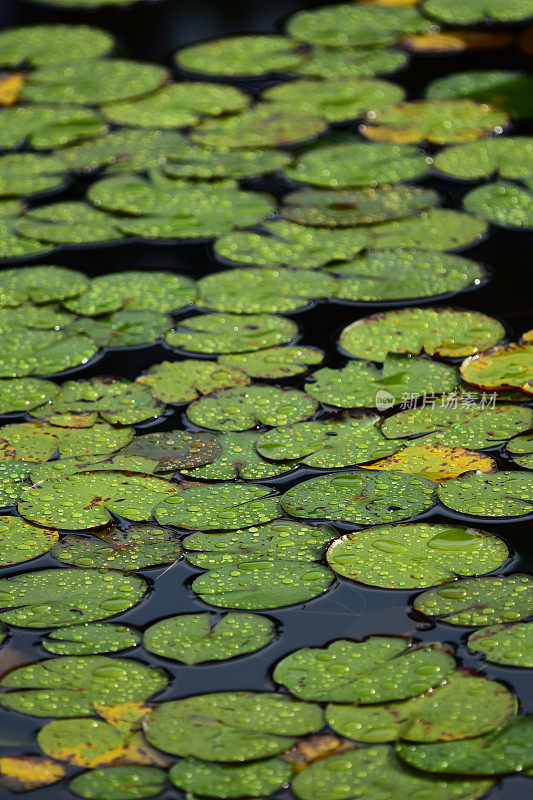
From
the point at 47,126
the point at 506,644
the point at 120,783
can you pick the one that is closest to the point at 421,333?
the point at 506,644

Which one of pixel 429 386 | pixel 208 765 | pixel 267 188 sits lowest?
pixel 208 765

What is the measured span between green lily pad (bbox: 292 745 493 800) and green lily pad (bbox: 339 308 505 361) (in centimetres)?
120

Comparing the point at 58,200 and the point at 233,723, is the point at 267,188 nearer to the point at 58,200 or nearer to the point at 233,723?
the point at 58,200

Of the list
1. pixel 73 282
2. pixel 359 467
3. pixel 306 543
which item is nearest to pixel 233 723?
pixel 306 543

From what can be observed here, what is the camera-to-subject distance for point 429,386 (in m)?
2.50

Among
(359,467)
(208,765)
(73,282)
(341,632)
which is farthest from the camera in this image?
(73,282)

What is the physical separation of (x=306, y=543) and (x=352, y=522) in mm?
107

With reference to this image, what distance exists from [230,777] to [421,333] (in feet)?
4.52

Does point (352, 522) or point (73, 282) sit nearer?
point (352, 522)

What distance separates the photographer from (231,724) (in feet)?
5.49

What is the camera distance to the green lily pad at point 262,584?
1924 millimetres

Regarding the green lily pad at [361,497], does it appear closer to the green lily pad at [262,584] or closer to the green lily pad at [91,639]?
the green lily pad at [262,584]

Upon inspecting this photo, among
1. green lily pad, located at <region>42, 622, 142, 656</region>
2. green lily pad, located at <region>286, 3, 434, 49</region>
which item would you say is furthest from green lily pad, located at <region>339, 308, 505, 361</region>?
green lily pad, located at <region>286, 3, 434, 49</region>

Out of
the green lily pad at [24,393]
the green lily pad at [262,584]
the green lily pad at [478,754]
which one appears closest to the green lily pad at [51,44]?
the green lily pad at [24,393]
